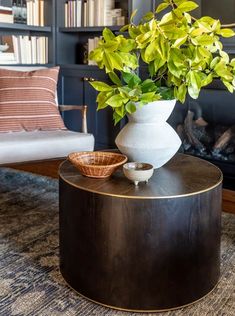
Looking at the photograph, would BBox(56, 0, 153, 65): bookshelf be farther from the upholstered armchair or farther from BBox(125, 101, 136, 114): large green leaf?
BBox(125, 101, 136, 114): large green leaf

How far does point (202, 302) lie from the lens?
158 cm

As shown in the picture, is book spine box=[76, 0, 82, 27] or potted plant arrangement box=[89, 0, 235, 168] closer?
potted plant arrangement box=[89, 0, 235, 168]

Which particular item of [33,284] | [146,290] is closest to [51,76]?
[33,284]

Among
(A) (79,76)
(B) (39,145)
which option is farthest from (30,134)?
(A) (79,76)

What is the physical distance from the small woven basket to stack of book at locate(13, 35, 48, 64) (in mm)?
2271

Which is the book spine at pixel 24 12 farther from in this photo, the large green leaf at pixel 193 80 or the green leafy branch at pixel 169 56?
the large green leaf at pixel 193 80

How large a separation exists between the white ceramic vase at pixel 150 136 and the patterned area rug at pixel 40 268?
58cm

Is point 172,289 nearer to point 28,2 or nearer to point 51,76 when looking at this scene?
point 51,76

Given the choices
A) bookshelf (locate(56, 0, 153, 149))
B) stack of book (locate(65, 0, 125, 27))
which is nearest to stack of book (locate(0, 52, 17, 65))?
bookshelf (locate(56, 0, 153, 149))

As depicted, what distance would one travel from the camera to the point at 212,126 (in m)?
3.25

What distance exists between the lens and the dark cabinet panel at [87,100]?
12.5 feet

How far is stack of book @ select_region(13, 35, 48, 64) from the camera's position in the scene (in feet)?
12.2

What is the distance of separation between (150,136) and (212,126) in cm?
171

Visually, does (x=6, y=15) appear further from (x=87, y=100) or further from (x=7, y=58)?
(x=87, y=100)
